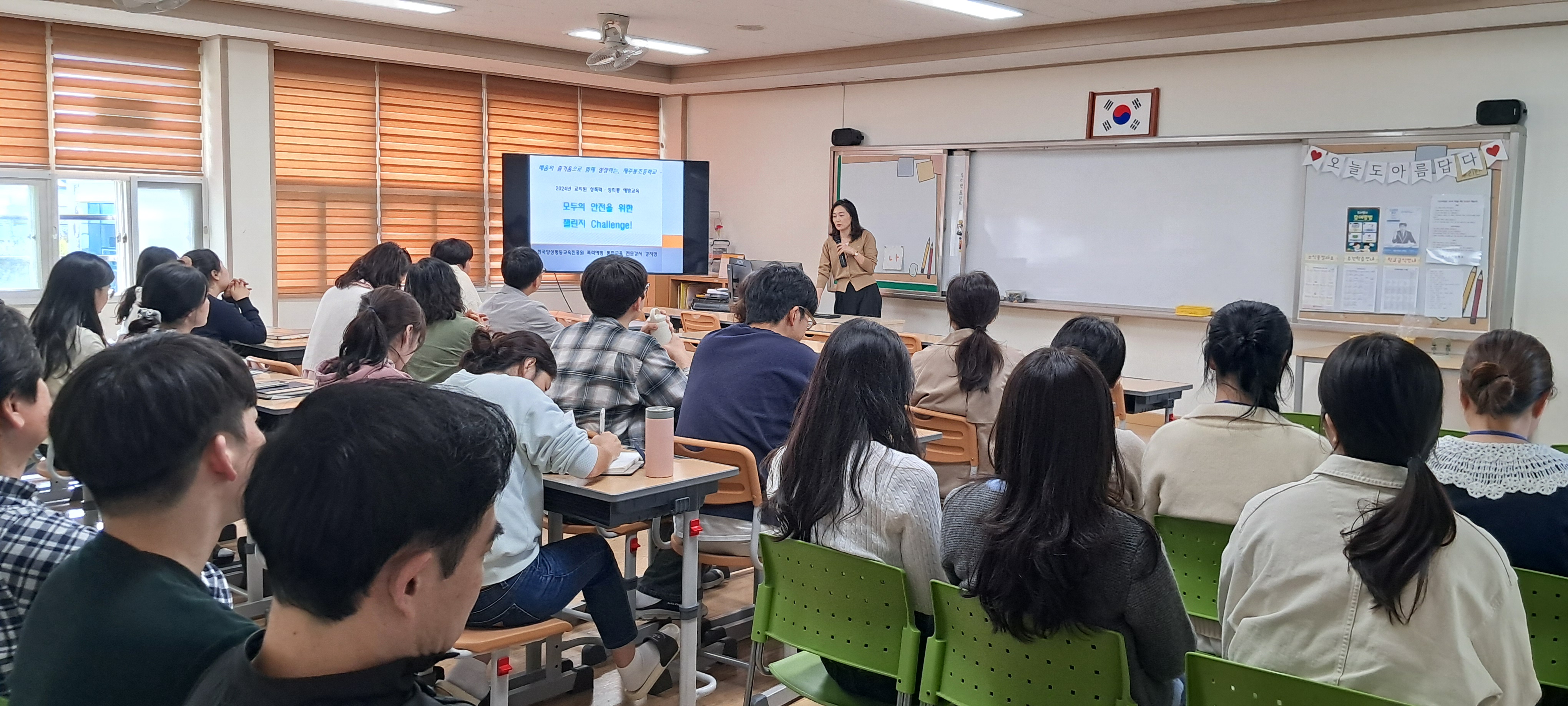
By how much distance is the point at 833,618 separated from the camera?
7.29ft

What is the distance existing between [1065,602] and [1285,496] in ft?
1.23

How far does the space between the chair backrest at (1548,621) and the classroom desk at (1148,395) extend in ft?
7.73

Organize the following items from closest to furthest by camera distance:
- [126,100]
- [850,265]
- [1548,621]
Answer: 1. [1548,621]
2. [126,100]
3. [850,265]

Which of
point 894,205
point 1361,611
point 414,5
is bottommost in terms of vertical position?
point 1361,611

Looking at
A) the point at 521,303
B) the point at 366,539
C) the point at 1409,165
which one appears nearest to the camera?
the point at 366,539

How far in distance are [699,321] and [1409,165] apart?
4.21 meters

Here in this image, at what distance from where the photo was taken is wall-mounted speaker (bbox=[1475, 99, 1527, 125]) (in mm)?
5828

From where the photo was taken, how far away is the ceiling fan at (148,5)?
5.03 metres

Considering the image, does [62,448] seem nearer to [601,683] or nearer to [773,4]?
[601,683]

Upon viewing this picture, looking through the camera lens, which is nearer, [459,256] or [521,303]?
[521,303]

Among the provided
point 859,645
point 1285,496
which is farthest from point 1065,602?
point 859,645

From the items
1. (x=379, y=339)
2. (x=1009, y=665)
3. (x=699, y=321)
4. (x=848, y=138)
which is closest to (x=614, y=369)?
(x=379, y=339)

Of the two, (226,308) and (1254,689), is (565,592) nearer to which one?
(1254,689)

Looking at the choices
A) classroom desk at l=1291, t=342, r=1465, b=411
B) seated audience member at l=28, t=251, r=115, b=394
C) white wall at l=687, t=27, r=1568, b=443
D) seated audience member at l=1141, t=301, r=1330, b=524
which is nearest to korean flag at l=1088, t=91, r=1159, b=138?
white wall at l=687, t=27, r=1568, b=443
